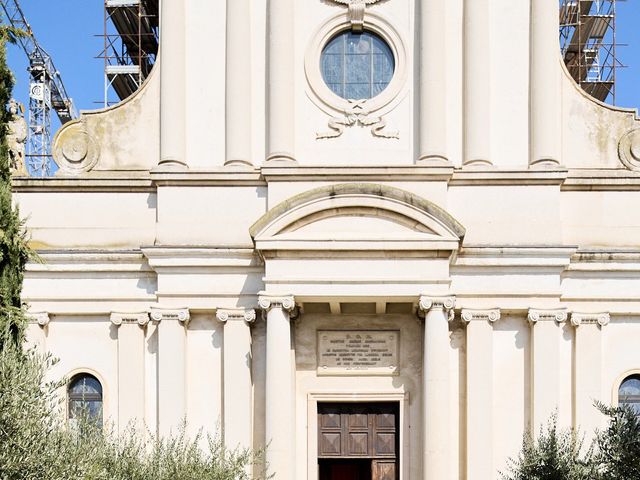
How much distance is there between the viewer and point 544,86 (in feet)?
76.8

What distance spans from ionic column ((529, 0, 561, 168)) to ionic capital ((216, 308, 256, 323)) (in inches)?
249

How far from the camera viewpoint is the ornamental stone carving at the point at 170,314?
22.7 meters

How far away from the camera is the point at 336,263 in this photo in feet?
72.4

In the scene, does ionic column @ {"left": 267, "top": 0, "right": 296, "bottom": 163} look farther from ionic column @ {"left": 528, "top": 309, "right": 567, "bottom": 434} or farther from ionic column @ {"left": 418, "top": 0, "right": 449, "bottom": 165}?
ionic column @ {"left": 528, "top": 309, "right": 567, "bottom": 434}

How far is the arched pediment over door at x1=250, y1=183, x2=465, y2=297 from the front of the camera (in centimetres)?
2184

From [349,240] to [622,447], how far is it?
6.97 metres

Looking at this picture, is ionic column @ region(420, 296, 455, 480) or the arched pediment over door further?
the arched pediment over door

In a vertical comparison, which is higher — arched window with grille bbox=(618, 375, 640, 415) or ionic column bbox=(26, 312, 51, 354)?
ionic column bbox=(26, 312, 51, 354)

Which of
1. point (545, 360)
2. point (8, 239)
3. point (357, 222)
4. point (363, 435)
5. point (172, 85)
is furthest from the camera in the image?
point (172, 85)

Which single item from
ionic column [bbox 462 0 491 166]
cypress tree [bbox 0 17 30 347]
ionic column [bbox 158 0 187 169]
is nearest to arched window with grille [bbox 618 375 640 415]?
ionic column [bbox 462 0 491 166]

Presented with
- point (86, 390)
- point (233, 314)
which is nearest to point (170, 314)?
point (233, 314)

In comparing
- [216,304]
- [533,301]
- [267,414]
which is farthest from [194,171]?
[533,301]

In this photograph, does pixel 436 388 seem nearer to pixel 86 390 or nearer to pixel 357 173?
pixel 357 173

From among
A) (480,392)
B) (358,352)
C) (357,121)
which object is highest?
(357,121)
